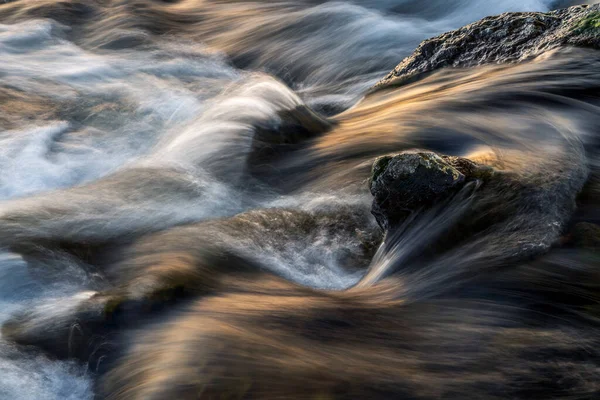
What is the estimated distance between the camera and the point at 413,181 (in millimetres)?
3979

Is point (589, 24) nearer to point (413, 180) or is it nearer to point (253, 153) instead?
point (253, 153)

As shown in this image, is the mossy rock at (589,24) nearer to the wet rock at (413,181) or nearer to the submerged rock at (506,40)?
the submerged rock at (506,40)

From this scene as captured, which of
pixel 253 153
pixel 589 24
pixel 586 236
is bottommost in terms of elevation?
pixel 253 153

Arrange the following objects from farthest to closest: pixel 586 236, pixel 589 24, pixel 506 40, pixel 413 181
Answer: pixel 506 40
pixel 589 24
pixel 413 181
pixel 586 236

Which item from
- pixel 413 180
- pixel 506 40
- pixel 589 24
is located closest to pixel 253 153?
pixel 413 180

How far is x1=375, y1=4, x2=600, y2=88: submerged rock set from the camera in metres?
6.19

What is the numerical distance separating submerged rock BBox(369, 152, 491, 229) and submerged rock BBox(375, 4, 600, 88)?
8.43ft

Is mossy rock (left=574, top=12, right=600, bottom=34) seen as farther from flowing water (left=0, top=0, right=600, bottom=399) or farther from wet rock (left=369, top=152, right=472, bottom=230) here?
wet rock (left=369, top=152, right=472, bottom=230)

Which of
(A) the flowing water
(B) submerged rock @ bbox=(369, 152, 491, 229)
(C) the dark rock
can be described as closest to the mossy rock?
(A) the flowing water

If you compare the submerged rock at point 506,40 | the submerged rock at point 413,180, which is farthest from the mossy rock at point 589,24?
the submerged rock at point 413,180

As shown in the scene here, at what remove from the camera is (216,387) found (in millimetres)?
2723

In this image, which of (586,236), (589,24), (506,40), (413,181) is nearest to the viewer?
(586,236)

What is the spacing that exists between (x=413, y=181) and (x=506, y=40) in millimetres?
2966

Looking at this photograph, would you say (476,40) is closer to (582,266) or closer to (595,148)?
(595,148)
